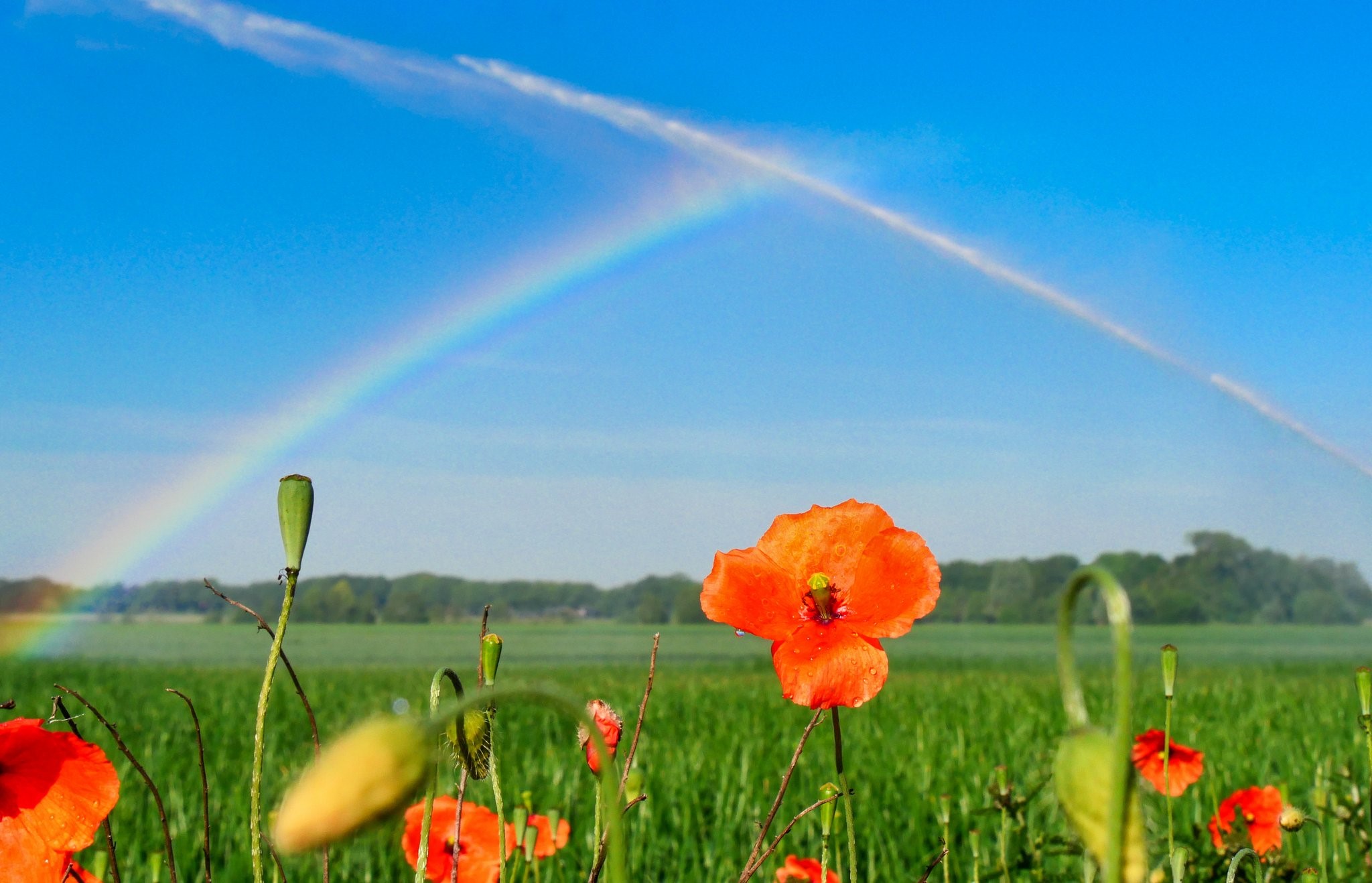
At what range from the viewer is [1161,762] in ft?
5.30

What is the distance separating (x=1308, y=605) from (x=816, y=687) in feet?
172

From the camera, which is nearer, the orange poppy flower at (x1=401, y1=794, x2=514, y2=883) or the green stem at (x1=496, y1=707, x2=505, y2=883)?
the green stem at (x1=496, y1=707, x2=505, y2=883)

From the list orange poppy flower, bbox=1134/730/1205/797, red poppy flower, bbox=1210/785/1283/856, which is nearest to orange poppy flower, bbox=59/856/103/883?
orange poppy flower, bbox=1134/730/1205/797

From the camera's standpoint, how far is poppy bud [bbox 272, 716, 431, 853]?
1.24ft

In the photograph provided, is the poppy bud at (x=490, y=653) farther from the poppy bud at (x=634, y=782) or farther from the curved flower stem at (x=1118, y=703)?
the curved flower stem at (x=1118, y=703)

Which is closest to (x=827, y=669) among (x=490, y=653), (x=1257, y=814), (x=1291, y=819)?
(x=490, y=653)

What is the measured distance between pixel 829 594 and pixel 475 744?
327mm

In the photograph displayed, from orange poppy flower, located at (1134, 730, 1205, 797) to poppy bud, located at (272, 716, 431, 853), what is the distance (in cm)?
137

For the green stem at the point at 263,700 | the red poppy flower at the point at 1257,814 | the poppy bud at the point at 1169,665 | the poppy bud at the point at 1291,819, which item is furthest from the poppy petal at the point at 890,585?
the red poppy flower at the point at 1257,814

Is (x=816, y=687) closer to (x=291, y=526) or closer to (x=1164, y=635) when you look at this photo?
(x=291, y=526)

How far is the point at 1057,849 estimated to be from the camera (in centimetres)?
161

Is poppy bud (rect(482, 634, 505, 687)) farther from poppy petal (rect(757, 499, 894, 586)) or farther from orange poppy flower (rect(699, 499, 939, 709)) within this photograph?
poppy petal (rect(757, 499, 894, 586))

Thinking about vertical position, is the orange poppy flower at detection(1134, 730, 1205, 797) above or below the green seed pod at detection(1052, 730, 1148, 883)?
below

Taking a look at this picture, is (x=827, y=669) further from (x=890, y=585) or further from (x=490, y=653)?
(x=490, y=653)
